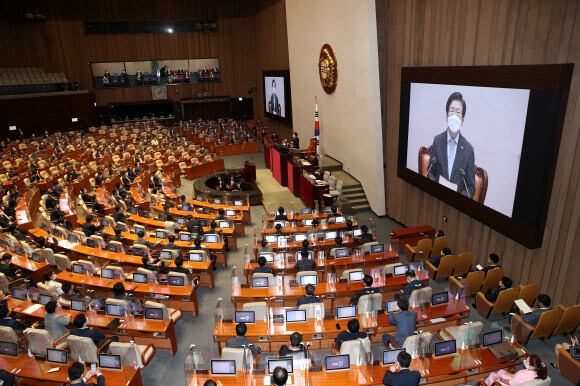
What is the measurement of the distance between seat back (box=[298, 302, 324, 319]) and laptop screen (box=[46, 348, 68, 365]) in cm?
409

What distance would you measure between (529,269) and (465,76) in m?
4.70

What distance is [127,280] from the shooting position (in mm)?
9242

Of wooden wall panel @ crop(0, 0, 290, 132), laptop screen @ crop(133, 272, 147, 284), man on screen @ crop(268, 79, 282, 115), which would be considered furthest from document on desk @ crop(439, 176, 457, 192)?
wooden wall panel @ crop(0, 0, 290, 132)

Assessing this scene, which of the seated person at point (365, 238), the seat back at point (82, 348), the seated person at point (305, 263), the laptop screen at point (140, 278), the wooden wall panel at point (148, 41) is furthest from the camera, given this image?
the wooden wall panel at point (148, 41)

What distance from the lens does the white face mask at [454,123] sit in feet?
32.5

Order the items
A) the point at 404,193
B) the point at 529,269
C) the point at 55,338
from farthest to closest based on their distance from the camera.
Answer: the point at 404,193 < the point at 529,269 < the point at 55,338

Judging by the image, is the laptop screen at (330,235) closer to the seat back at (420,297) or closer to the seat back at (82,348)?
the seat back at (420,297)

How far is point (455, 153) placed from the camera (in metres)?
10.1

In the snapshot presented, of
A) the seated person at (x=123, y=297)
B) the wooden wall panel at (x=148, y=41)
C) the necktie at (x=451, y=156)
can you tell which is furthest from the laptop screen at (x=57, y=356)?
the wooden wall panel at (x=148, y=41)

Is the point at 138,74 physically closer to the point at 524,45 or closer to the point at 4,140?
the point at 4,140

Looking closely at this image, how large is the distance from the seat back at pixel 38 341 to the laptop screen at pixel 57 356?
0.27 meters

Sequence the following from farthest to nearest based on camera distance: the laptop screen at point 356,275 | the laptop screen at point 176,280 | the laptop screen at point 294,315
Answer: the laptop screen at point 176,280
the laptop screen at point 356,275
the laptop screen at point 294,315

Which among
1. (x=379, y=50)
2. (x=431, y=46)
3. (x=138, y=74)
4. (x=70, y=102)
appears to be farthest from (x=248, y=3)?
(x=431, y=46)

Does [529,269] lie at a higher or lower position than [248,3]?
lower
